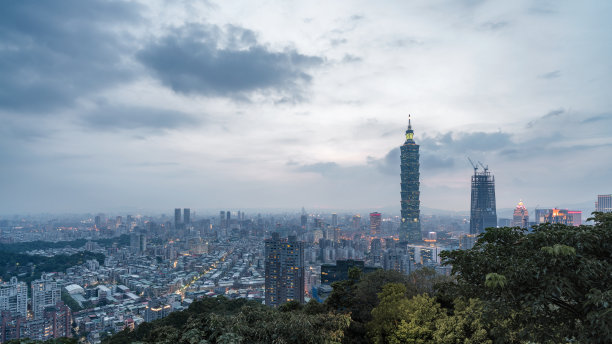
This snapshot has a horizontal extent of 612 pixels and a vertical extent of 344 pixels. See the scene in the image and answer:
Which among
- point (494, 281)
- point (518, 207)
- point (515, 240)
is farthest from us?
point (518, 207)

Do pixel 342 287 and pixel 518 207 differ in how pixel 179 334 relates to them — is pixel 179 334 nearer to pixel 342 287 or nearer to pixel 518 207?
pixel 342 287

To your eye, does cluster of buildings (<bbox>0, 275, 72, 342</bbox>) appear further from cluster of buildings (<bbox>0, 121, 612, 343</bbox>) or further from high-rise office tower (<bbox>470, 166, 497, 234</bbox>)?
high-rise office tower (<bbox>470, 166, 497, 234</bbox>)

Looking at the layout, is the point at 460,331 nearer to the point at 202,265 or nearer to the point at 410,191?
the point at 202,265

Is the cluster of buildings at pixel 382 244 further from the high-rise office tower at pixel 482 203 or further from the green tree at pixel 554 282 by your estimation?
the green tree at pixel 554 282

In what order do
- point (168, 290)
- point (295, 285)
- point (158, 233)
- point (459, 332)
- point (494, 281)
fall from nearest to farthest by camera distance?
point (494, 281) < point (459, 332) < point (295, 285) < point (168, 290) < point (158, 233)

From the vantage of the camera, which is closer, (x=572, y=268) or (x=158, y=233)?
(x=572, y=268)

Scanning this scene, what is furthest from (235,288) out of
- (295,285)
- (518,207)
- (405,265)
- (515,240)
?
(518,207)

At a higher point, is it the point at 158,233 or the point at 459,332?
the point at 459,332
